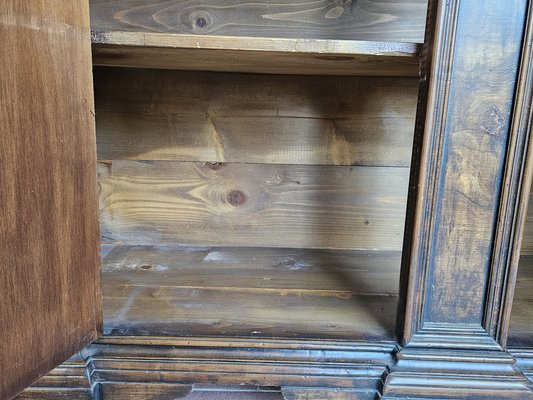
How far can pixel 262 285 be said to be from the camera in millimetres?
767

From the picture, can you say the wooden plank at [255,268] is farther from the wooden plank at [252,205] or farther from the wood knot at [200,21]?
the wood knot at [200,21]

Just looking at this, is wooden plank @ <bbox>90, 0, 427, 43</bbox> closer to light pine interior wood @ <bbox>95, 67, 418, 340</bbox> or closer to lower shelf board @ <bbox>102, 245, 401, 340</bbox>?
light pine interior wood @ <bbox>95, 67, 418, 340</bbox>

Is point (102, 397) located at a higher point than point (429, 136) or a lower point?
lower

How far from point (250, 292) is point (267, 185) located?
1.04ft

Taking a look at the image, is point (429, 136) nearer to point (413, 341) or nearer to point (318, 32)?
point (413, 341)

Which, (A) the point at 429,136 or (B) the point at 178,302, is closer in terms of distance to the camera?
(A) the point at 429,136

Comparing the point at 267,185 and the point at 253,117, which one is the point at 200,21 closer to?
the point at 253,117

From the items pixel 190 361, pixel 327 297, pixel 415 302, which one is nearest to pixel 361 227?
pixel 327 297

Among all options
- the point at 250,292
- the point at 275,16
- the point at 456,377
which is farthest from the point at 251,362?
the point at 275,16

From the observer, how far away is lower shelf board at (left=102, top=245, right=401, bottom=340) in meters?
0.62

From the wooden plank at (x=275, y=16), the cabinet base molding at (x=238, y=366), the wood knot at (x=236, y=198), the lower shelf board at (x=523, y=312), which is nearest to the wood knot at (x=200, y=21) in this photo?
the wooden plank at (x=275, y=16)

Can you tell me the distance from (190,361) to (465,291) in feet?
1.30

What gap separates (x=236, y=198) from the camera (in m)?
0.99

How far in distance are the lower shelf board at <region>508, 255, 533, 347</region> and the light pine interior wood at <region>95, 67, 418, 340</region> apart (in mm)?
228
